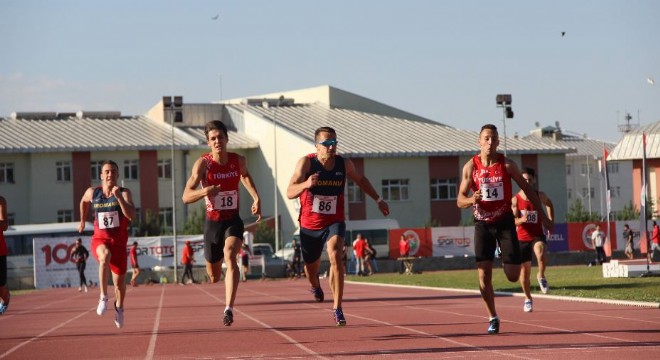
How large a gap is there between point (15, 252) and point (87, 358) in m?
48.0

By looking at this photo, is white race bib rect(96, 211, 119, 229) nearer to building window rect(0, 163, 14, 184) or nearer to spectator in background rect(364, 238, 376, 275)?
spectator in background rect(364, 238, 376, 275)

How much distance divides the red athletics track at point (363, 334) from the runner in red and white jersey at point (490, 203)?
748 millimetres

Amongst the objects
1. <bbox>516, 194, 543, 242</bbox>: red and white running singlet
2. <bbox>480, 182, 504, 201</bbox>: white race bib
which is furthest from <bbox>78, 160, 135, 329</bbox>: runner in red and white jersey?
<bbox>516, 194, 543, 242</bbox>: red and white running singlet

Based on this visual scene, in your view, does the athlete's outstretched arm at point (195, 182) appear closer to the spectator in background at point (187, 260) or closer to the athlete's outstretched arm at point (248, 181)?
the athlete's outstretched arm at point (248, 181)

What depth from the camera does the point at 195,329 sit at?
645 inches

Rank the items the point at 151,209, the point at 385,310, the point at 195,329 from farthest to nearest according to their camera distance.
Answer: the point at 151,209, the point at 385,310, the point at 195,329

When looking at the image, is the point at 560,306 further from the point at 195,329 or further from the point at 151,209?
the point at 151,209

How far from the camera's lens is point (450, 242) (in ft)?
197

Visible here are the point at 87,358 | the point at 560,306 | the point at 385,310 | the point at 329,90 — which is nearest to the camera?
the point at 87,358

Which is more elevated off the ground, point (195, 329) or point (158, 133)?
point (158, 133)

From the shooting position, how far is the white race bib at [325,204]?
1445cm

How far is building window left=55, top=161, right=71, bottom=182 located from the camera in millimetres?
76875

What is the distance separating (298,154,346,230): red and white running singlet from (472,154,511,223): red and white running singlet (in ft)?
5.51

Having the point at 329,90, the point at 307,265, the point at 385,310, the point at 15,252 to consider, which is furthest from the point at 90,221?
the point at 307,265
